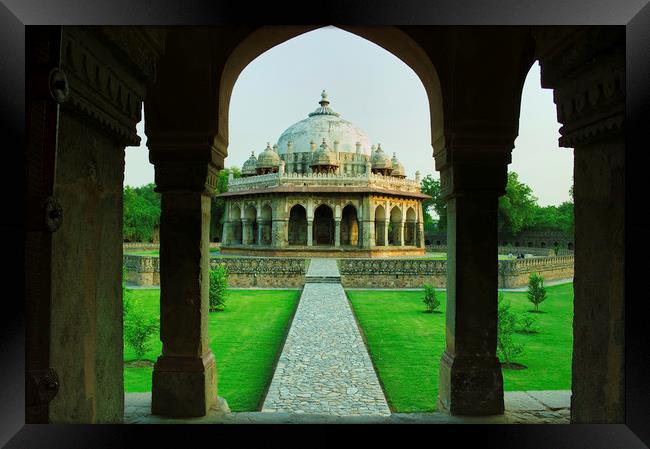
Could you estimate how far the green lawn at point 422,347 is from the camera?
7543mm

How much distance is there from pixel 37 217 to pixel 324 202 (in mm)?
29007

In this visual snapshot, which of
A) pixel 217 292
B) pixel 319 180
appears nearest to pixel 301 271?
pixel 217 292

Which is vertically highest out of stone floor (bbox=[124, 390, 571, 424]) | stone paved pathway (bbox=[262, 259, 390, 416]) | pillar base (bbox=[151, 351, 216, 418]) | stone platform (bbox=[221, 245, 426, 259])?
stone platform (bbox=[221, 245, 426, 259])

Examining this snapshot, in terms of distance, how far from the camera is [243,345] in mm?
10250

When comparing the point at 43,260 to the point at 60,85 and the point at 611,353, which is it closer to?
the point at 60,85

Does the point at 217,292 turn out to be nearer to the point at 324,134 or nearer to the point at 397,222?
the point at 397,222

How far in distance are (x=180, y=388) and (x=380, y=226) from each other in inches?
1147

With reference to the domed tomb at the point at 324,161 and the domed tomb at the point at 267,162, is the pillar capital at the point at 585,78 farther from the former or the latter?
the domed tomb at the point at 267,162

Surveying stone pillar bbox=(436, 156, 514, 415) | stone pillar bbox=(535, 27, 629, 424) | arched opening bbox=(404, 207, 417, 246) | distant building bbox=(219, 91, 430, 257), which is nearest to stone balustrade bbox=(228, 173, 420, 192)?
distant building bbox=(219, 91, 430, 257)

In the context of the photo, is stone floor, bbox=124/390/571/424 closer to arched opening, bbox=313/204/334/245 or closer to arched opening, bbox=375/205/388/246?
arched opening, bbox=375/205/388/246

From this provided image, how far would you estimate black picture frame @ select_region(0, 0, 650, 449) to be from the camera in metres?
2.25

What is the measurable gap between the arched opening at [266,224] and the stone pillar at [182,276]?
90.3ft

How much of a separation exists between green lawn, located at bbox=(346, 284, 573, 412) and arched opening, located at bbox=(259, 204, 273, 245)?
15.9 meters
